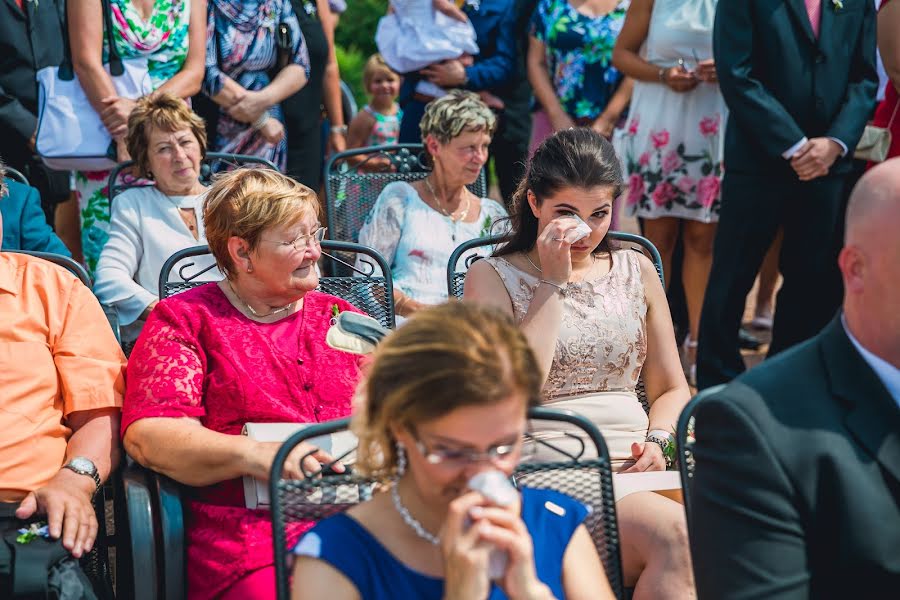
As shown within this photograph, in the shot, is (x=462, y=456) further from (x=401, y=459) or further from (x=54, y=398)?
(x=54, y=398)

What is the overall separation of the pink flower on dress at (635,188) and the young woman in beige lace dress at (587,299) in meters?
2.35

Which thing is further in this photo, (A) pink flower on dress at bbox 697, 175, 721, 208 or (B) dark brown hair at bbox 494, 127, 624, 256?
(A) pink flower on dress at bbox 697, 175, 721, 208

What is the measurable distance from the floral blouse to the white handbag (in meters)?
2.22

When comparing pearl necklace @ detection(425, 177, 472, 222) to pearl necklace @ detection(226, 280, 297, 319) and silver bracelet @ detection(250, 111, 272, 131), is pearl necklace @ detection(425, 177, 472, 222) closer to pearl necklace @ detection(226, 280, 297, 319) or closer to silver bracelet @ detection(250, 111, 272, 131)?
silver bracelet @ detection(250, 111, 272, 131)

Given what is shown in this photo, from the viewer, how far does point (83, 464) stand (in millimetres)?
2904

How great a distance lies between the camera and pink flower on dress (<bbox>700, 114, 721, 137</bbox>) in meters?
5.70

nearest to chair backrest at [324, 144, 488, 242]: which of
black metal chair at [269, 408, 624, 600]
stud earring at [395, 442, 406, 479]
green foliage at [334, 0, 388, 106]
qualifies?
black metal chair at [269, 408, 624, 600]

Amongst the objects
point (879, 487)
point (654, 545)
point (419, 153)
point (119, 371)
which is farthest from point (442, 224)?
point (879, 487)

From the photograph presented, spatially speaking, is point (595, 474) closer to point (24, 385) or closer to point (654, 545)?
point (654, 545)

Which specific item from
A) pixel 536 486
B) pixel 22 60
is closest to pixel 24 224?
pixel 22 60

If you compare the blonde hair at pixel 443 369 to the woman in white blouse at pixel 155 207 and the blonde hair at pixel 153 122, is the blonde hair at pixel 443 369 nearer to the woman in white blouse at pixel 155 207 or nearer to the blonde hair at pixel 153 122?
the woman in white blouse at pixel 155 207

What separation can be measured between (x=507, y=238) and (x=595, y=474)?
145 centimetres

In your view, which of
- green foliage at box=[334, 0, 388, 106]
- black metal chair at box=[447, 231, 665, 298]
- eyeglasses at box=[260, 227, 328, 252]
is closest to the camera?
eyeglasses at box=[260, 227, 328, 252]

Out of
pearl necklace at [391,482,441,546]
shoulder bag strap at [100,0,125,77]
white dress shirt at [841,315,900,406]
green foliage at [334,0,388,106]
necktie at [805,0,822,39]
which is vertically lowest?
green foliage at [334,0,388,106]
